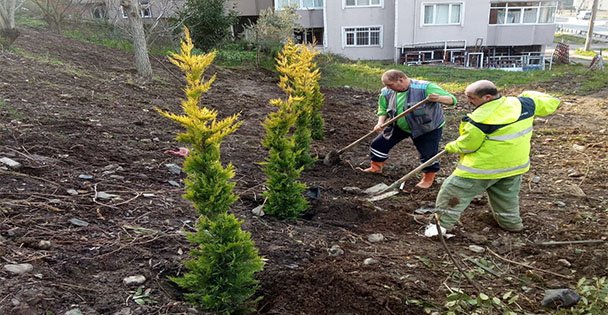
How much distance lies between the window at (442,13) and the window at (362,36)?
2.66 m

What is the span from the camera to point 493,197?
14.0 ft

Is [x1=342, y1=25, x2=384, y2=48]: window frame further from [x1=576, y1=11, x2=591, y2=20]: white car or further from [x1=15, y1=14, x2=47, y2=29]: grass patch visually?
[x1=576, y1=11, x2=591, y2=20]: white car

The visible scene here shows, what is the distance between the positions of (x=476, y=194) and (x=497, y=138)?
23.4 inches

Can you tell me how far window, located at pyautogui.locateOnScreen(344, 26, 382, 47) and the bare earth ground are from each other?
59.3 ft

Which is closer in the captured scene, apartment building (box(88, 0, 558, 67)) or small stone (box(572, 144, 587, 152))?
small stone (box(572, 144, 587, 152))

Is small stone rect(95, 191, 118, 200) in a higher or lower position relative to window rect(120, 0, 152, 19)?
lower

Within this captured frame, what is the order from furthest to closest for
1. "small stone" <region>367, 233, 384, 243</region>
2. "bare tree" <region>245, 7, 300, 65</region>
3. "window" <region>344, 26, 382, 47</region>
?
"window" <region>344, 26, 382, 47</region> → "bare tree" <region>245, 7, 300, 65</region> → "small stone" <region>367, 233, 384, 243</region>

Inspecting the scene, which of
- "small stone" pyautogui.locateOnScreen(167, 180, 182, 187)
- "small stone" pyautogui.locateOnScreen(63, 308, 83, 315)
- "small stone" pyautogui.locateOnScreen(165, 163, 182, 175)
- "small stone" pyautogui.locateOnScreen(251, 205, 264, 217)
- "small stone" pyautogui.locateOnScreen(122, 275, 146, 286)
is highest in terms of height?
"small stone" pyautogui.locateOnScreen(63, 308, 83, 315)

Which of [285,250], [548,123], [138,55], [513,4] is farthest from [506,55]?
[285,250]

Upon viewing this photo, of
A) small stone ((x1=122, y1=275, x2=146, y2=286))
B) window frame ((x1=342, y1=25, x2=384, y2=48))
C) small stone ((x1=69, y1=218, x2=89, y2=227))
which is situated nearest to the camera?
small stone ((x1=122, y1=275, x2=146, y2=286))

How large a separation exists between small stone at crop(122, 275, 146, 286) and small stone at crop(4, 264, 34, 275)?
0.56 m

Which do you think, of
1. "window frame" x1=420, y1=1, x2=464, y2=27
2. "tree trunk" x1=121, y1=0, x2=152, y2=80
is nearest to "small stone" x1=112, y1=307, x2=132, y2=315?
"tree trunk" x1=121, y1=0, x2=152, y2=80

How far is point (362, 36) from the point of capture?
2472cm

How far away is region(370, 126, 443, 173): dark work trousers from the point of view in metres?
5.52
